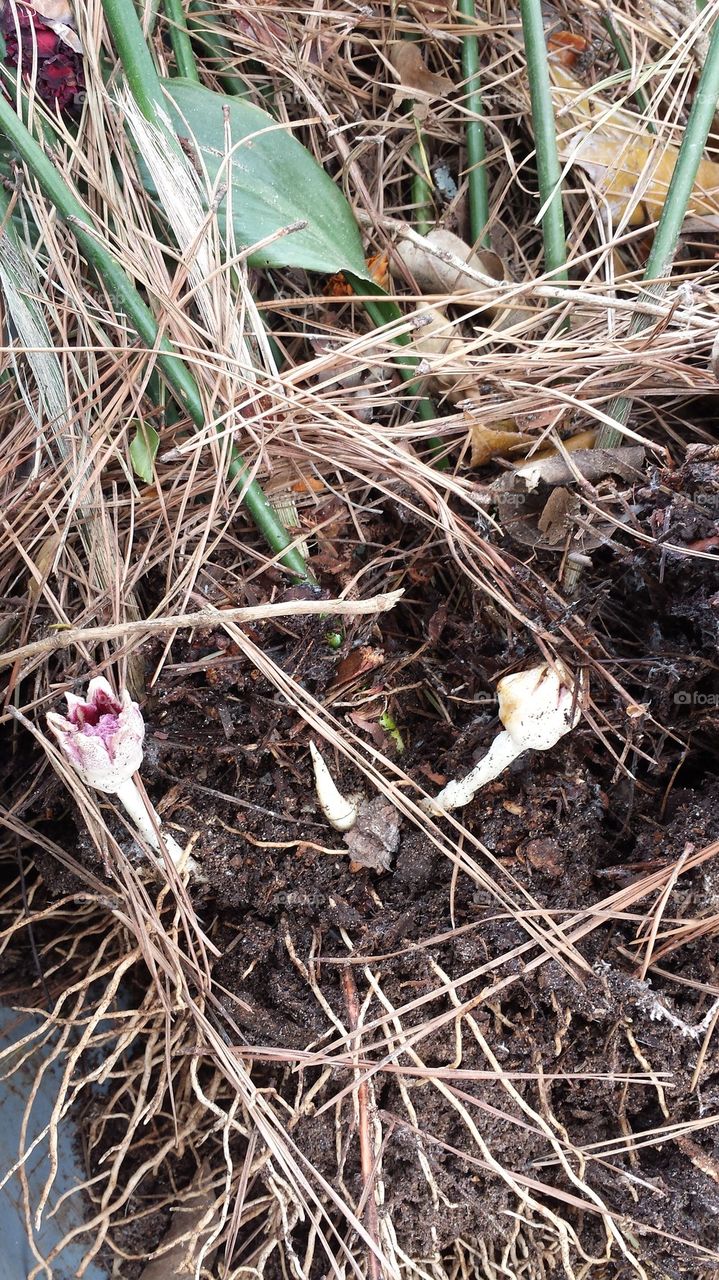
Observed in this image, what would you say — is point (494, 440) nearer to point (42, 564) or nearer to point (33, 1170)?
point (42, 564)

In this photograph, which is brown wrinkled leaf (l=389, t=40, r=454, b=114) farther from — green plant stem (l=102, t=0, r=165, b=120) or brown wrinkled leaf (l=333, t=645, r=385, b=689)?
brown wrinkled leaf (l=333, t=645, r=385, b=689)

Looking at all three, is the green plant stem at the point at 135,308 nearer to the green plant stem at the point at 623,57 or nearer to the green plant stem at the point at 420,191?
the green plant stem at the point at 420,191

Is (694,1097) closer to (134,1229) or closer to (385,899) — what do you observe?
(385,899)

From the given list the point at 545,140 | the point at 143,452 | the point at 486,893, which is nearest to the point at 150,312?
the point at 143,452

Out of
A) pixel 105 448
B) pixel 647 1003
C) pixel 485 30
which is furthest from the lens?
pixel 485 30

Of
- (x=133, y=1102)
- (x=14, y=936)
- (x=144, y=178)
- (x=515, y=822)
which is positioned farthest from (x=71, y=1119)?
(x=144, y=178)
